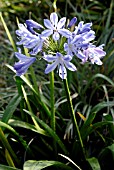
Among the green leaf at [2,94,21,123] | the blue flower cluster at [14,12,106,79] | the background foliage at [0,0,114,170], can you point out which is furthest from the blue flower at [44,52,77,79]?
the green leaf at [2,94,21,123]

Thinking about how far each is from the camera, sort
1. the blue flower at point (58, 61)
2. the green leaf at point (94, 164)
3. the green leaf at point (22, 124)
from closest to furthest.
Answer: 1. the blue flower at point (58, 61)
2. the green leaf at point (94, 164)
3. the green leaf at point (22, 124)

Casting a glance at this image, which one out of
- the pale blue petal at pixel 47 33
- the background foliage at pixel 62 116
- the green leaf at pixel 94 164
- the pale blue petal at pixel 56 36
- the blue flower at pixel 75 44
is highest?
the pale blue petal at pixel 47 33

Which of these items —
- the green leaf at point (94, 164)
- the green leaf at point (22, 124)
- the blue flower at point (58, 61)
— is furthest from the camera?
the green leaf at point (22, 124)

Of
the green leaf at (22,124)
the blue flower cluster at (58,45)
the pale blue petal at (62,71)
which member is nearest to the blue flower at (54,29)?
the blue flower cluster at (58,45)

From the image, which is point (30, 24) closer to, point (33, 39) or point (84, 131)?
point (33, 39)

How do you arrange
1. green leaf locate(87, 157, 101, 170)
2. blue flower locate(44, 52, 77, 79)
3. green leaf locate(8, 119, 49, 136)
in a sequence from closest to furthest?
blue flower locate(44, 52, 77, 79) < green leaf locate(87, 157, 101, 170) < green leaf locate(8, 119, 49, 136)

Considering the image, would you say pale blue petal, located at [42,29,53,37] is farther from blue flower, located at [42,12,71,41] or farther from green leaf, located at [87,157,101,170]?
green leaf, located at [87,157,101,170]

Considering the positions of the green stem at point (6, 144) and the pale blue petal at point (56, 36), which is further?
the green stem at point (6, 144)

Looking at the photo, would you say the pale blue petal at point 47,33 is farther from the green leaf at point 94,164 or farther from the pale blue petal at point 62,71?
the green leaf at point 94,164

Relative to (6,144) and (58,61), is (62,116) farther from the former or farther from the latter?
(58,61)
